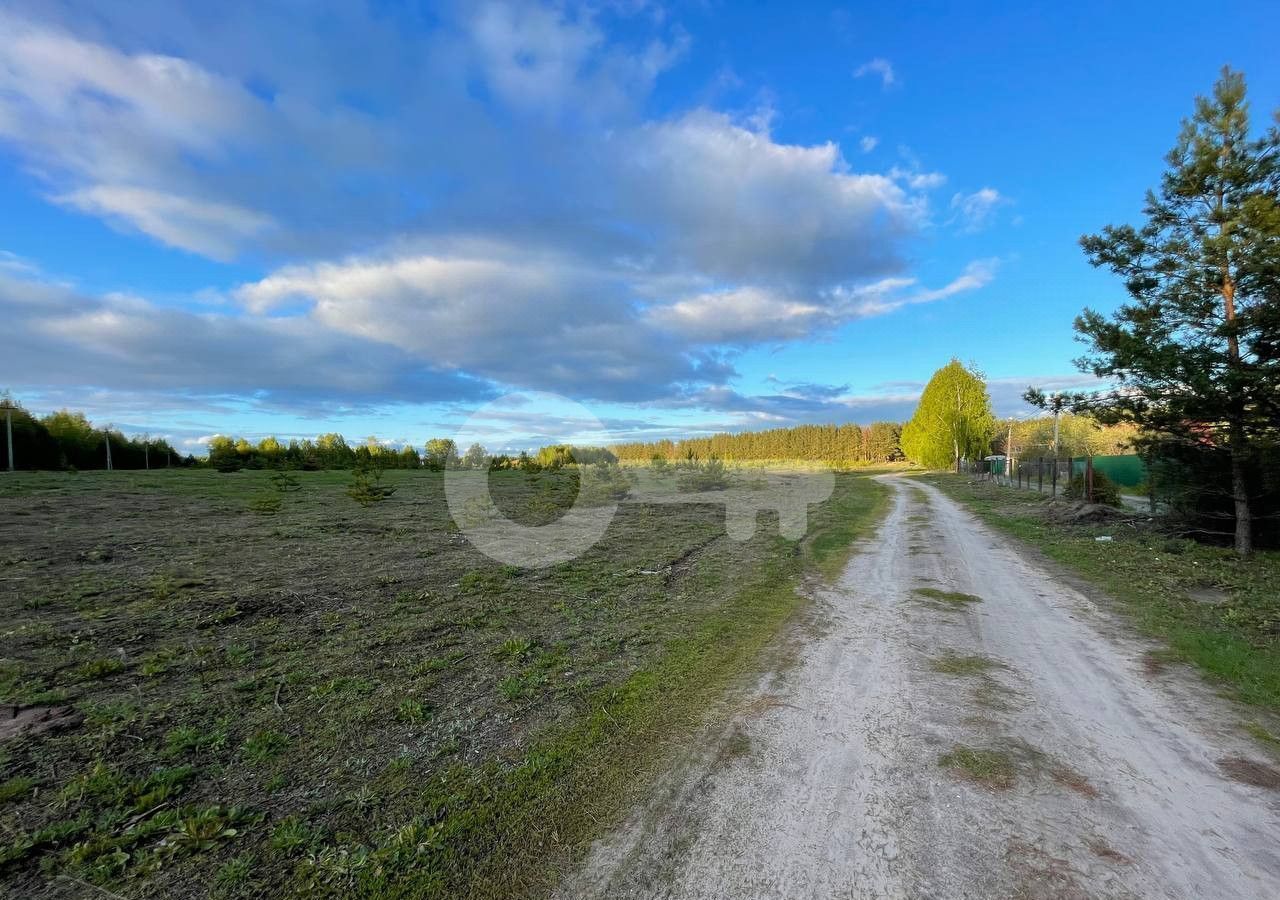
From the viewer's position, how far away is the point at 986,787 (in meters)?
2.72

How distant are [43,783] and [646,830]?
3.07m

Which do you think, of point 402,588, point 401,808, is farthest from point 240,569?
point 401,808

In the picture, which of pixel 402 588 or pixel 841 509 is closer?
pixel 402 588

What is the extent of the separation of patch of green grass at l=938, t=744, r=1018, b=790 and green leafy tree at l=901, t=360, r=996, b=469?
4602cm

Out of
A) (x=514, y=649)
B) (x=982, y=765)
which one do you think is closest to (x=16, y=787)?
(x=514, y=649)

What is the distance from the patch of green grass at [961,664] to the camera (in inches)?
169

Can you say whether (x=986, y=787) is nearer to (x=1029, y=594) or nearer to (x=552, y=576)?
(x=1029, y=594)

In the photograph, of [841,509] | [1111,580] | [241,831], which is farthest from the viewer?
[841,509]

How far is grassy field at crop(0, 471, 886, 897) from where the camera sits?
7.44 feet

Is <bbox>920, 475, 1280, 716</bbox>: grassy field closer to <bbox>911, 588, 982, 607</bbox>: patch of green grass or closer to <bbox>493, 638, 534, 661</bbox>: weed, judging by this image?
<bbox>911, 588, 982, 607</bbox>: patch of green grass

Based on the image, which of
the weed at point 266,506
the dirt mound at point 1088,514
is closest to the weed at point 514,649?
the weed at point 266,506

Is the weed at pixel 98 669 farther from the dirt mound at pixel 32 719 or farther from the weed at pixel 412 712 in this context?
the weed at pixel 412 712

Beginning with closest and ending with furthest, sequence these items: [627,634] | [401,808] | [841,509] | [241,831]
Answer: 1. [241,831]
2. [401,808]
3. [627,634]
4. [841,509]

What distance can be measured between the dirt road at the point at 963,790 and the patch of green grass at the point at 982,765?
1 cm
